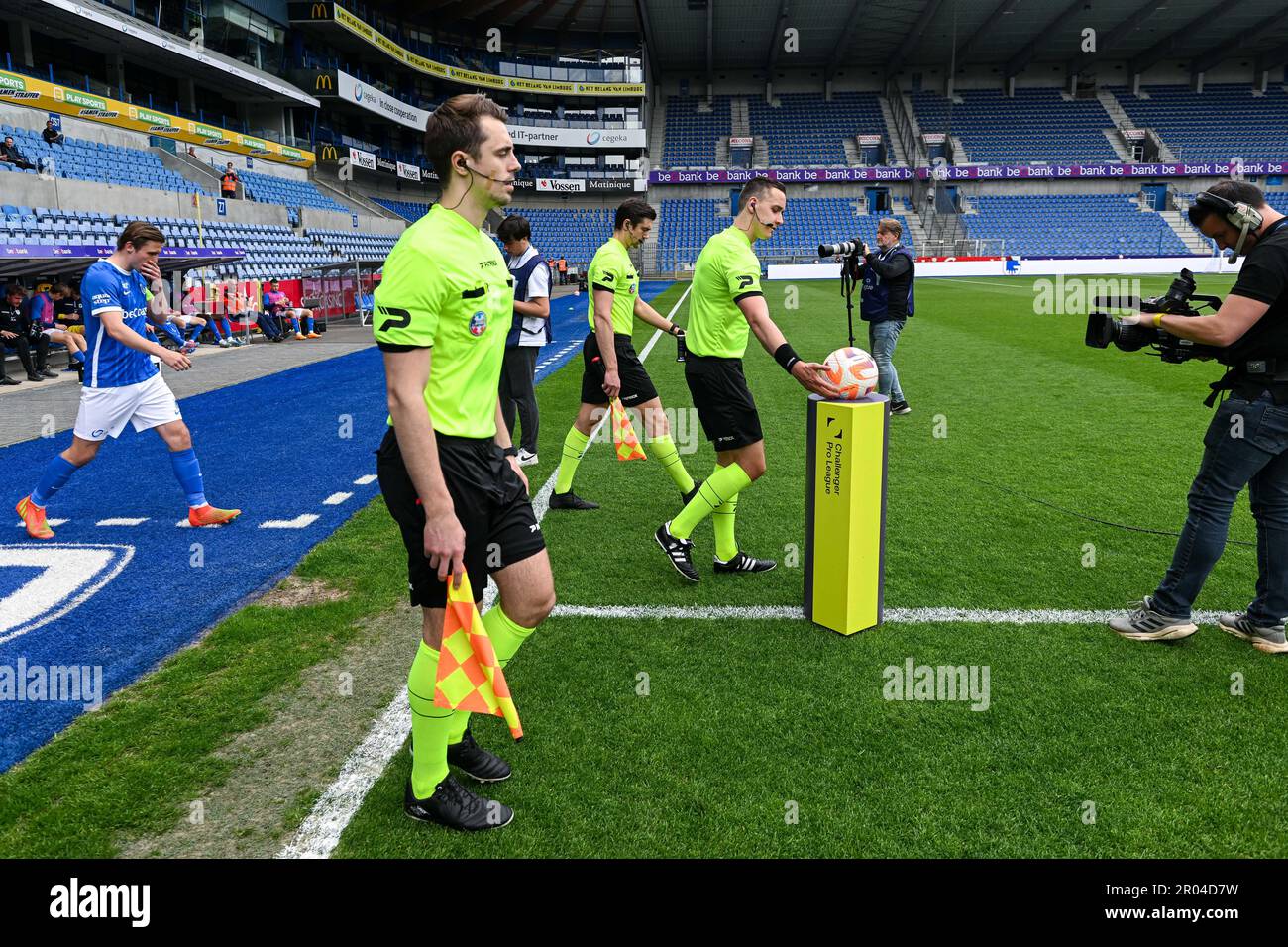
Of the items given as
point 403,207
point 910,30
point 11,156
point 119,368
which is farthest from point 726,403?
point 910,30

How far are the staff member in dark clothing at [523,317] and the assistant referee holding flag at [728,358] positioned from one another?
2546 mm

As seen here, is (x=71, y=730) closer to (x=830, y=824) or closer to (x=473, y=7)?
(x=830, y=824)

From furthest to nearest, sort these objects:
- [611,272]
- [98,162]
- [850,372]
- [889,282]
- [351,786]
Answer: [98,162] → [889,282] → [611,272] → [850,372] → [351,786]

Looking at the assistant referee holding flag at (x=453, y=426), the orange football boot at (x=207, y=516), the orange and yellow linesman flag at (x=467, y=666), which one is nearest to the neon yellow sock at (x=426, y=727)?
the assistant referee holding flag at (x=453, y=426)

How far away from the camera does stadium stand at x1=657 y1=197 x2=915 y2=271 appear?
51562mm

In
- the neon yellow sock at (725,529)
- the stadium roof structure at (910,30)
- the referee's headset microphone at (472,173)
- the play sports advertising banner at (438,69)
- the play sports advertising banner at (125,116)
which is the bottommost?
the neon yellow sock at (725,529)

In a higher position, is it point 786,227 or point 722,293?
point 786,227

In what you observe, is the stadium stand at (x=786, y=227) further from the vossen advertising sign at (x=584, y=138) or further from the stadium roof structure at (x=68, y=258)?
the stadium roof structure at (x=68, y=258)

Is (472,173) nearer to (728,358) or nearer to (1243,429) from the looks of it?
(728,358)

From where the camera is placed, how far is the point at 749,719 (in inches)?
132

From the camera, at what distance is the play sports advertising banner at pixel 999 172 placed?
51.1m

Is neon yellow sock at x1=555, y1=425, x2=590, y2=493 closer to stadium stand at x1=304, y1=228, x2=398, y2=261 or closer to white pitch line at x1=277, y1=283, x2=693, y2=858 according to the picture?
white pitch line at x1=277, y1=283, x2=693, y2=858

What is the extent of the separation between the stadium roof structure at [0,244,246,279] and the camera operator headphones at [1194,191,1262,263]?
44.1 feet

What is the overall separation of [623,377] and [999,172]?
5480cm
